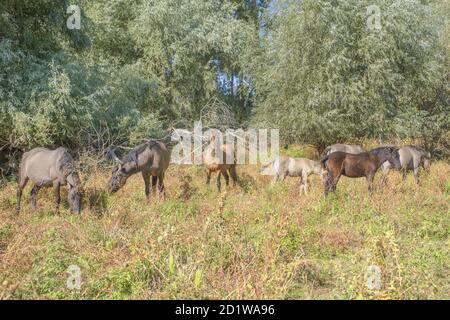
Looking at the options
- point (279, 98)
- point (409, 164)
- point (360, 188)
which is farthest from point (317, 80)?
point (360, 188)

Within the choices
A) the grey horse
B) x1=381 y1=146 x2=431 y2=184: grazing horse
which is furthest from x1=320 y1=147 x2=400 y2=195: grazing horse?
the grey horse

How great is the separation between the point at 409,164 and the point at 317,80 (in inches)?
200

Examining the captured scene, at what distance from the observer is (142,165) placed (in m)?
11.3

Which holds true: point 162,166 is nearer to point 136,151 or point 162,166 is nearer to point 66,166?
point 136,151

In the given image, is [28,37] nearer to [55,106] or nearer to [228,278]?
[55,106]

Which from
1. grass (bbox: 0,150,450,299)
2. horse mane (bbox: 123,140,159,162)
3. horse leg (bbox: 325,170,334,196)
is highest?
horse mane (bbox: 123,140,159,162)

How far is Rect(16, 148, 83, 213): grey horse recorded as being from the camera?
909 centimetres

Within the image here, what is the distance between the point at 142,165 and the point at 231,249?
5.83m

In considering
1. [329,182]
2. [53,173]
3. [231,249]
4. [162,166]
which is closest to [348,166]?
[329,182]

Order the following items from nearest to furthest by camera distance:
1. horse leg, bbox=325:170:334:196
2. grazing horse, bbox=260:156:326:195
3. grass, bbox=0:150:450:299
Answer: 1. grass, bbox=0:150:450:299
2. horse leg, bbox=325:170:334:196
3. grazing horse, bbox=260:156:326:195

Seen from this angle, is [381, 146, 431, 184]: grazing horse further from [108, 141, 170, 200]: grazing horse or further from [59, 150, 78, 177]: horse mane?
[59, 150, 78, 177]: horse mane

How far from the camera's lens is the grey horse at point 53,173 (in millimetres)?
9094

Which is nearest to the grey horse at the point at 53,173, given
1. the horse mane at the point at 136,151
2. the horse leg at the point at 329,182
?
the horse mane at the point at 136,151

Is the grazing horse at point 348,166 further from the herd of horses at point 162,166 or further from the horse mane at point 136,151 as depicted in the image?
the horse mane at point 136,151
